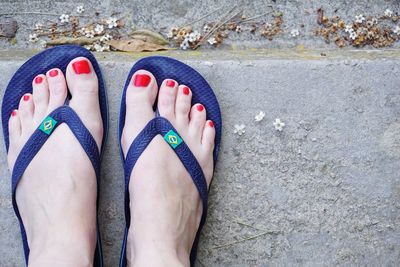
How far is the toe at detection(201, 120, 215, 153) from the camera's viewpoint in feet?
5.69

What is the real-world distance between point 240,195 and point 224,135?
0.63 feet

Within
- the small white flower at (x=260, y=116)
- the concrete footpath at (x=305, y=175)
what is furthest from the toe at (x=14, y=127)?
the small white flower at (x=260, y=116)

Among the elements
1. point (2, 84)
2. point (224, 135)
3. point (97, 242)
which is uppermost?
point (2, 84)

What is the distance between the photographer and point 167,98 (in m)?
1.74

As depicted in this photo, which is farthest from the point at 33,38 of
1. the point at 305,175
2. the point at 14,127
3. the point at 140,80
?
the point at 305,175

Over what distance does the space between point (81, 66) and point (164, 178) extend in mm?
423

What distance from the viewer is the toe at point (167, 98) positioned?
5.69 feet

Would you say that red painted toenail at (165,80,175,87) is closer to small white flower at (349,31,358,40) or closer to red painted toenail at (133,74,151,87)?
red painted toenail at (133,74,151,87)

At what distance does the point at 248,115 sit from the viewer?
1.74 m

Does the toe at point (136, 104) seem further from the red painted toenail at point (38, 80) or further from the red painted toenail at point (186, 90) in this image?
the red painted toenail at point (38, 80)

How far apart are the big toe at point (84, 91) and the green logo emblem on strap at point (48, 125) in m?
0.07

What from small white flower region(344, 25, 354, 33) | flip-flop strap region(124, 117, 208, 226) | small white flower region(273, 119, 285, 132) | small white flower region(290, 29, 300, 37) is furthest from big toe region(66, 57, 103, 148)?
small white flower region(344, 25, 354, 33)

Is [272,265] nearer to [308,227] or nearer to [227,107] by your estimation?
[308,227]

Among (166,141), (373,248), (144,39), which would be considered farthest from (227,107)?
(373,248)
